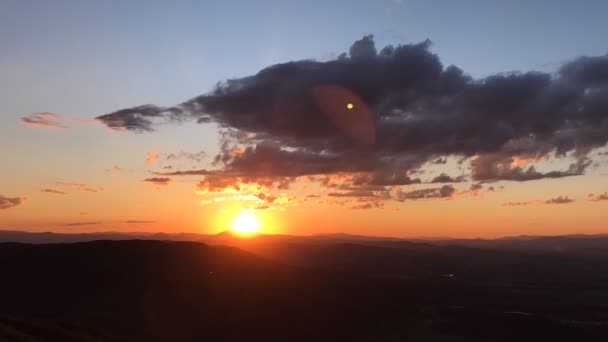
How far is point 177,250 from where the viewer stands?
625 feet

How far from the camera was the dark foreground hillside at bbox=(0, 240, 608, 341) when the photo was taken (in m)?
133

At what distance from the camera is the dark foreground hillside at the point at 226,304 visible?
133 metres

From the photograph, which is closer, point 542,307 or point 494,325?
point 494,325

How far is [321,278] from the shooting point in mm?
199000

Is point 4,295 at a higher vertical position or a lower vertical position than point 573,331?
higher

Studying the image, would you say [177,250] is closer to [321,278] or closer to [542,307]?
[321,278]

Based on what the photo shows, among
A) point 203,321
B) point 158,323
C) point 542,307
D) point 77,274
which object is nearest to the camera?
point 158,323

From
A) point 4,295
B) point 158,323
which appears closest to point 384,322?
point 158,323

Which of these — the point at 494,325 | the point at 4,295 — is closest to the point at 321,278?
the point at 494,325

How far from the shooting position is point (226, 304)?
151m

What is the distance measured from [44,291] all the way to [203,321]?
47.2 meters

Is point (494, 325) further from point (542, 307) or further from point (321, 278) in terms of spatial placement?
point (321, 278)

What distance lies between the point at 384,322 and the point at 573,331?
5061cm

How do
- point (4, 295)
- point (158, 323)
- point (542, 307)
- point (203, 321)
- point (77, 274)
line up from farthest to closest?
point (542, 307), point (77, 274), point (4, 295), point (203, 321), point (158, 323)
